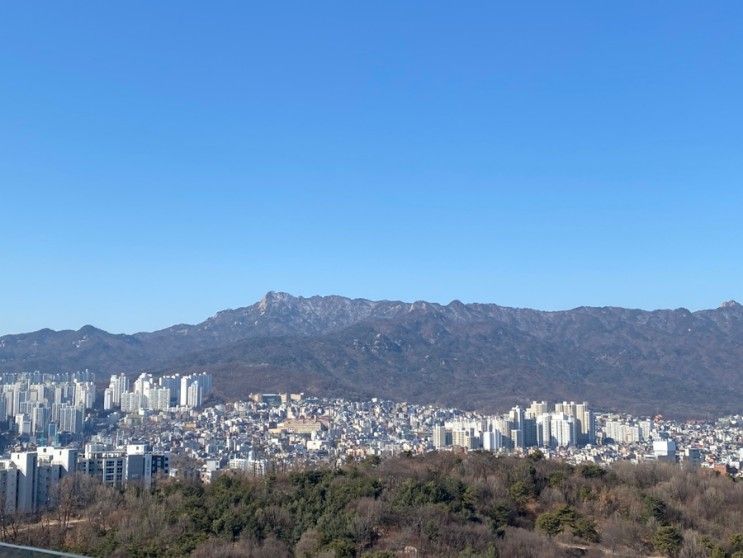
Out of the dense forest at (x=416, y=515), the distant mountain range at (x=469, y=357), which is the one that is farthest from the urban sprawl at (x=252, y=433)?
the dense forest at (x=416, y=515)

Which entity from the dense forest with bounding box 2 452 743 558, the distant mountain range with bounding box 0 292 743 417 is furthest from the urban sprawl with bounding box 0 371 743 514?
the dense forest with bounding box 2 452 743 558

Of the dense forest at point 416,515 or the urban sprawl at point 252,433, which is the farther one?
the urban sprawl at point 252,433

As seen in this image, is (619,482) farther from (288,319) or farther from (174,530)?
(288,319)

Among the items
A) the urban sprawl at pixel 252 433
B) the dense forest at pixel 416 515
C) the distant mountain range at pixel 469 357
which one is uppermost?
the distant mountain range at pixel 469 357

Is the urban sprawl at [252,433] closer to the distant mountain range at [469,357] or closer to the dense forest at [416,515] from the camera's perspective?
the distant mountain range at [469,357]

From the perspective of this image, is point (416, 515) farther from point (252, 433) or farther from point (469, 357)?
point (469, 357)

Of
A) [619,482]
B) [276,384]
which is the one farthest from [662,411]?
[619,482]

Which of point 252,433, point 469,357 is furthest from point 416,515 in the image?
point 469,357
